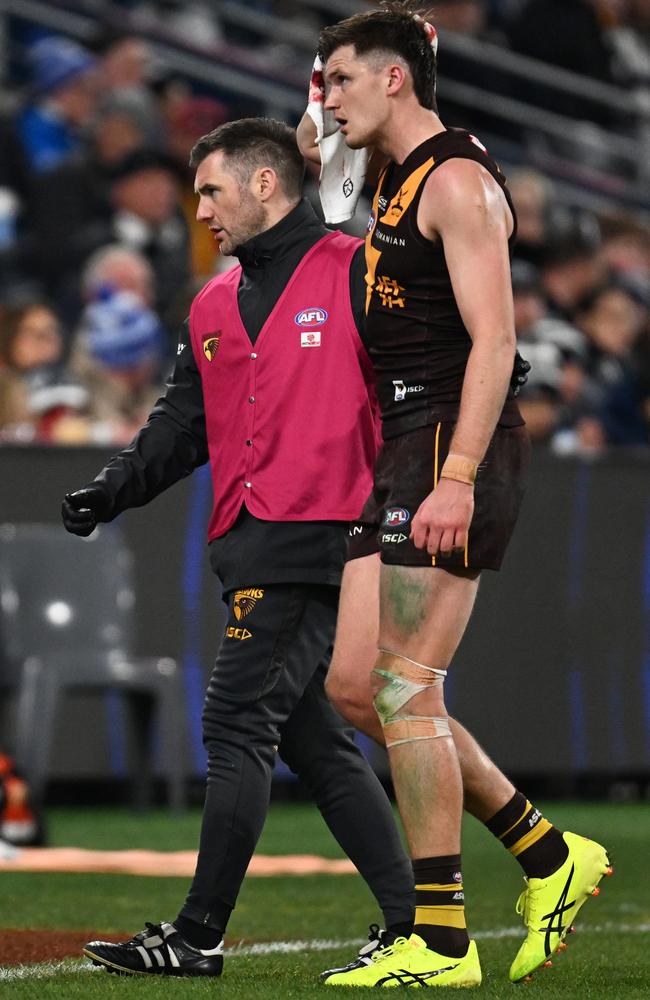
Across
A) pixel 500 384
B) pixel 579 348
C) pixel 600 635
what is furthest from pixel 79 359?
pixel 500 384

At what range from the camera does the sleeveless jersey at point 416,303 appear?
14.6 feet

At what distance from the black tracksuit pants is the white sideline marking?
0.35 meters

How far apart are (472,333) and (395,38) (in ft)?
2.50

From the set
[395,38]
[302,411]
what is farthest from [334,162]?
[302,411]

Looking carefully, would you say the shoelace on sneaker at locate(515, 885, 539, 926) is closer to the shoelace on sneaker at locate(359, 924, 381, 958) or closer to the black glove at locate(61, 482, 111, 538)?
the shoelace on sneaker at locate(359, 924, 381, 958)

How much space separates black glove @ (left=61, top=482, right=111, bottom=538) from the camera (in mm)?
4875

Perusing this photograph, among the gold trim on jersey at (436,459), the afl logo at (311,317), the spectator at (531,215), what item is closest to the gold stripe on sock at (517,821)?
the gold trim on jersey at (436,459)

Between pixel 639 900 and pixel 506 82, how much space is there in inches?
460

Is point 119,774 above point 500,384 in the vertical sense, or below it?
below

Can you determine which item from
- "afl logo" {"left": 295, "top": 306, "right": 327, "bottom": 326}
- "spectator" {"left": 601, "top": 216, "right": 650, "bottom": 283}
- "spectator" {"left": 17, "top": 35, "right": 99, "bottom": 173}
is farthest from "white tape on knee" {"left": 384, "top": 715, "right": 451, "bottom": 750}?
"spectator" {"left": 601, "top": 216, "right": 650, "bottom": 283}

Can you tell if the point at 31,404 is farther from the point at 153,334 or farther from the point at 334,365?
the point at 334,365

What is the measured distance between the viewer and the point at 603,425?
13609 millimetres

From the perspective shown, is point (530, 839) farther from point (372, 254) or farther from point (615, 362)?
point (615, 362)

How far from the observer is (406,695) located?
4445 mm
